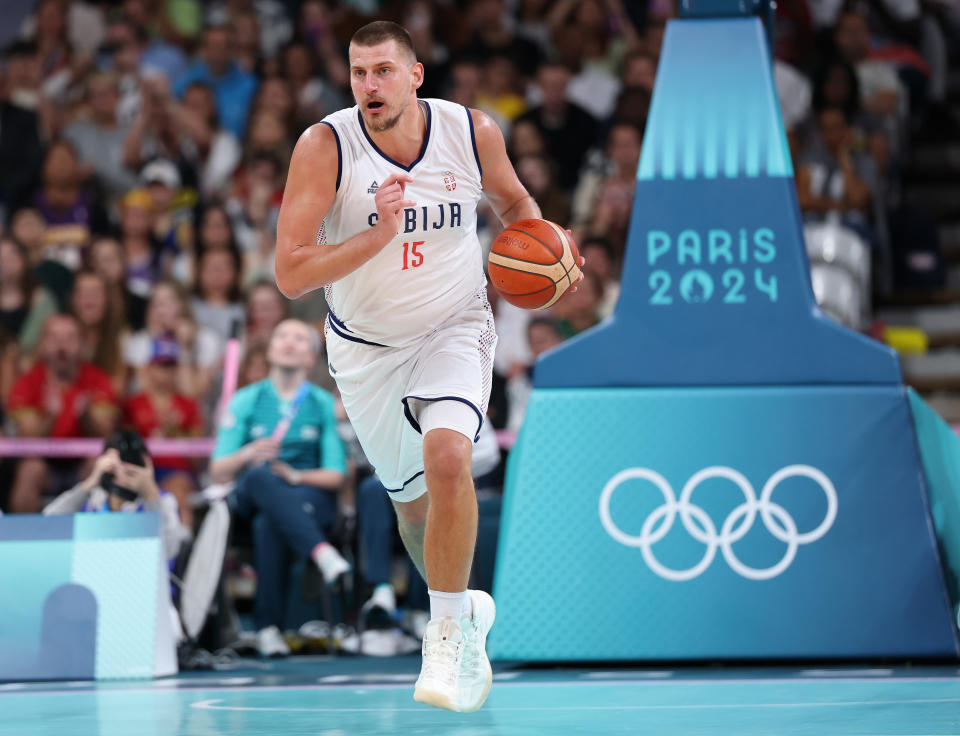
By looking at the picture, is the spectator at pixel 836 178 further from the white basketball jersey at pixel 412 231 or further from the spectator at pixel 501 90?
the white basketball jersey at pixel 412 231

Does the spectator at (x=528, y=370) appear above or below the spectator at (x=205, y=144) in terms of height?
below

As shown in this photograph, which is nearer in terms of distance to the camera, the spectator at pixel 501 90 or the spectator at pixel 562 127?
the spectator at pixel 562 127

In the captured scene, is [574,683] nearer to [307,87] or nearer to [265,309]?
Answer: [265,309]

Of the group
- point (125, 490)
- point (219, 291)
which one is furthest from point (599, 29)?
point (125, 490)

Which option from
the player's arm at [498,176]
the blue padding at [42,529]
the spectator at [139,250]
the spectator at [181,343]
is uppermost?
the spectator at [139,250]

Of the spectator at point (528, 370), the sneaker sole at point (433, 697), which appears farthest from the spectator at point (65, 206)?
the sneaker sole at point (433, 697)

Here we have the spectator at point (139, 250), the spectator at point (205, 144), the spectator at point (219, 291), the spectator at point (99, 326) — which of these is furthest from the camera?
the spectator at point (205, 144)

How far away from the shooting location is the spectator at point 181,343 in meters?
9.81

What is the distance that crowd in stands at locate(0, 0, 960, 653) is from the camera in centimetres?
905

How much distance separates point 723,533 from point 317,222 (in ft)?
8.00

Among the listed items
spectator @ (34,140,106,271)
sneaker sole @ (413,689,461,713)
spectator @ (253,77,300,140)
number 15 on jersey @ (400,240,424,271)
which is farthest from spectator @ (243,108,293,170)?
sneaker sole @ (413,689,461,713)

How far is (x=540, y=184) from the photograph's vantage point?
10.2 m

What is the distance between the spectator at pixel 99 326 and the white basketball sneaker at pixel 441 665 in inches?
230

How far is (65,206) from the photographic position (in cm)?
1152
